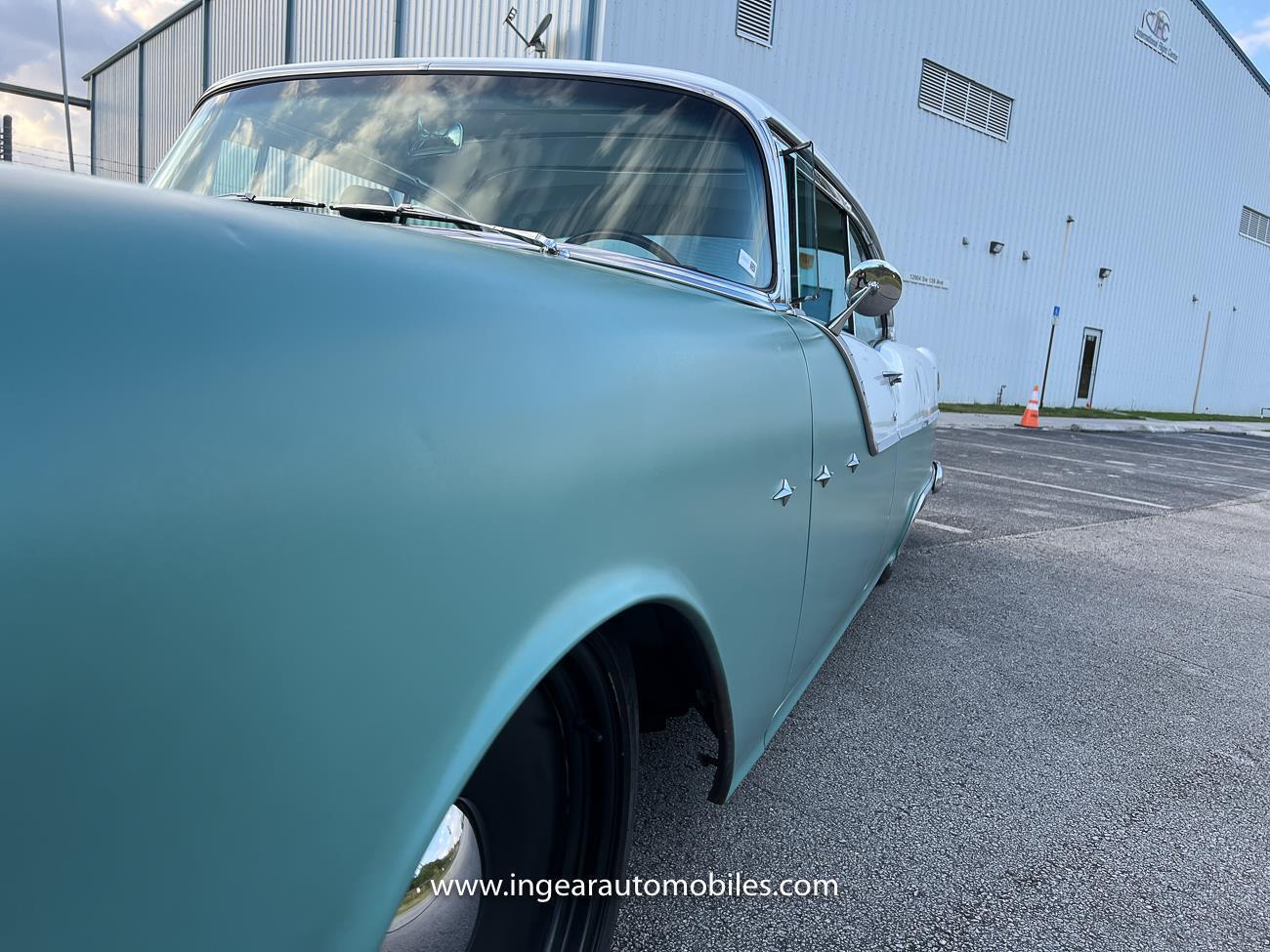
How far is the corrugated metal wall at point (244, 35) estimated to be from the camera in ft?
54.0

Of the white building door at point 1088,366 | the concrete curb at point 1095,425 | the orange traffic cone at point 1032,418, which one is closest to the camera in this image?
the concrete curb at point 1095,425

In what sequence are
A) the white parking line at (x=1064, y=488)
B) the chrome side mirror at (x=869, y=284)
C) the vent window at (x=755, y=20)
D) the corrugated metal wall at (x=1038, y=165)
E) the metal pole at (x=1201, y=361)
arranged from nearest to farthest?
the chrome side mirror at (x=869, y=284)
the white parking line at (x=1064, y=488)
the vent window at (x=755, y=20)
the corrugated metal wall at (x=1038, y=165)
the metal pole at (x=1201, y=361)

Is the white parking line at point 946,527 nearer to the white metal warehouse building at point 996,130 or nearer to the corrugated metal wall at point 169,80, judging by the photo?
the white metal warehouse building at point 996,130

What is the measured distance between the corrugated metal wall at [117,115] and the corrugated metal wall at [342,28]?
909 centimetres

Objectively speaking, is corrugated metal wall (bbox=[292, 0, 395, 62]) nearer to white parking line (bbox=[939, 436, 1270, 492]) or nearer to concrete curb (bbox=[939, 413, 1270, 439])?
white parking line (bbox=[939, 436, 1270, 492])

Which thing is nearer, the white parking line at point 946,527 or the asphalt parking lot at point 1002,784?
the asphalt parking lot at point 1002,784

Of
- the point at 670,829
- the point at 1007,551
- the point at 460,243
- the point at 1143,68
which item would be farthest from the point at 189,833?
the point at 1143,68

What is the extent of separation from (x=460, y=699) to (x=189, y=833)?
248mm

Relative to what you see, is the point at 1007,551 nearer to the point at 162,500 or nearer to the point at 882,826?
the point at 882,826

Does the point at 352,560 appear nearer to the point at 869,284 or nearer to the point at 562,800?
the point at 562,800

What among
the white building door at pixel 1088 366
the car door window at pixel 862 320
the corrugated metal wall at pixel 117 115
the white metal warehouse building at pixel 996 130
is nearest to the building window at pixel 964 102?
the white metal warehouse building at pixel 996 130

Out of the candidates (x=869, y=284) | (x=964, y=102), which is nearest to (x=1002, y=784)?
(x=869, y=284)

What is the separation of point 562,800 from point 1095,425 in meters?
17.8

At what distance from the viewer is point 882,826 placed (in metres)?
2.05
